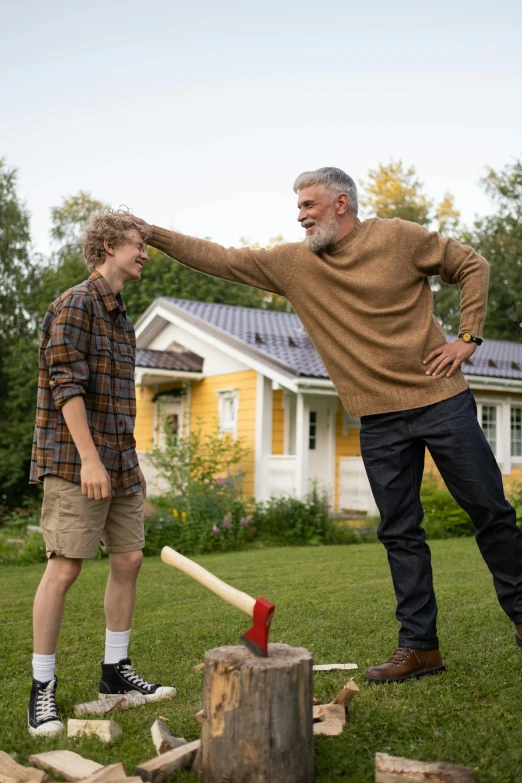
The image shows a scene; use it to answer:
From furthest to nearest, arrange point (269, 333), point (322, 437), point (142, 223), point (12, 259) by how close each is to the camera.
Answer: point (12, 259) < point (269, 333) < point (322, 437) < point (142, 223)

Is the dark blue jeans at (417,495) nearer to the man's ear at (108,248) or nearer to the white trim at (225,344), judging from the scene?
the man's ear at (108,248)

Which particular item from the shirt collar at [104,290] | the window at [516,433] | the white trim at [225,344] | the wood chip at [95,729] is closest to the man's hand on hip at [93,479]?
the shirt collar at [104,290]

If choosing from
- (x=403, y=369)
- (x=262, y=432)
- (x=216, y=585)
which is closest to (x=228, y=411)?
(x=262, y=432)

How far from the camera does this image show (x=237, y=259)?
13.7 feet

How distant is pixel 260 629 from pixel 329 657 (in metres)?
1.74

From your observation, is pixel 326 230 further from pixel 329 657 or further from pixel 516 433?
pixel 516 433

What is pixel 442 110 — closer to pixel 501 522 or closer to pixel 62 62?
pixel 62 62

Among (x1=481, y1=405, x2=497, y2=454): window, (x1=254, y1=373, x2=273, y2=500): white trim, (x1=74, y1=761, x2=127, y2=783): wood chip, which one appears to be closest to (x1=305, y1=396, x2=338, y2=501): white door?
(x1=254, y1=373, x2=273, y2=500): white trim

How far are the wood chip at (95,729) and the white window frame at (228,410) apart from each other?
12121mm

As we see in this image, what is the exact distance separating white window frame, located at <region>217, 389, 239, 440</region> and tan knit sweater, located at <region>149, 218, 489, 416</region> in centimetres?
1120

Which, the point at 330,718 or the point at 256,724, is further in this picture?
the point at 330,718

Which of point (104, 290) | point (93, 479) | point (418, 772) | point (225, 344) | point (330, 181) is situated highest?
point (225, 344)

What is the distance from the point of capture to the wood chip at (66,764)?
266 centimetres

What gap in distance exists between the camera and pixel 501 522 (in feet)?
12.5
